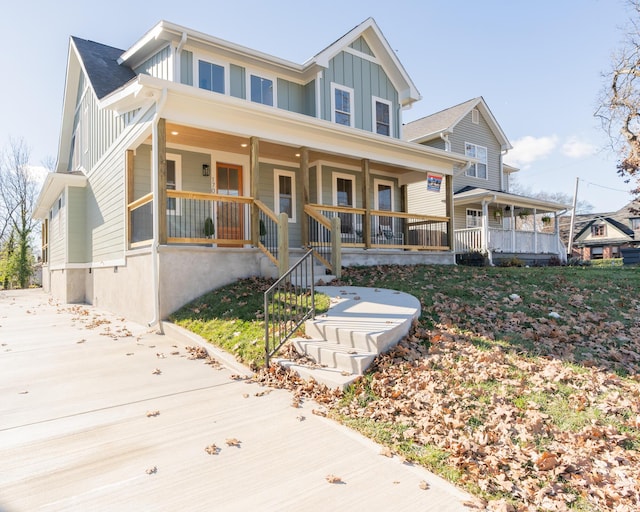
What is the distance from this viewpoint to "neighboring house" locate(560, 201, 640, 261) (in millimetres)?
39094

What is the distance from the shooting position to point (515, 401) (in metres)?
3.46

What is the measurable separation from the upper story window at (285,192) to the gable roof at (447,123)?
887cm

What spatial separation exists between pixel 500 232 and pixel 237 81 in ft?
40.3

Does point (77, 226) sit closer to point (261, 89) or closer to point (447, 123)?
point (261, 89)

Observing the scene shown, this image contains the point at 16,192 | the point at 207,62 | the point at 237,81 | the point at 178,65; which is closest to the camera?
the point at 178,65

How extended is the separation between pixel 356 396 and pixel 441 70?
14.8 metres

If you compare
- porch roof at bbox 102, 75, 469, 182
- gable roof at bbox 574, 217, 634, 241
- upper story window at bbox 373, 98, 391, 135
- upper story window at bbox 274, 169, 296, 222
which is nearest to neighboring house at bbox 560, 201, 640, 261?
gable roof at bbox 574, 217, 634, 241

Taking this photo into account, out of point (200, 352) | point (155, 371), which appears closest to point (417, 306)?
point (200, 352)

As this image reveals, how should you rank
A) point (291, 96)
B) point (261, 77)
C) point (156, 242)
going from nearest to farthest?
1. point (156, 242)
2. point (261, 77)
3. point (291, 96)

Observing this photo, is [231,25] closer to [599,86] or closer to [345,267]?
[345,267]

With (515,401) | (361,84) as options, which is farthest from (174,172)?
(515,401)

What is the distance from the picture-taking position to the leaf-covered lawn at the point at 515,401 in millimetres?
2508

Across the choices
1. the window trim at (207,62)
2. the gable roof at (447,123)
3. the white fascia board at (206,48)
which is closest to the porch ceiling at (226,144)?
the window trim at (207,62)

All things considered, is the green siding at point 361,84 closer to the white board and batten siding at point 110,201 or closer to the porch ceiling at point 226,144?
the porch ceiling at point 226,144
